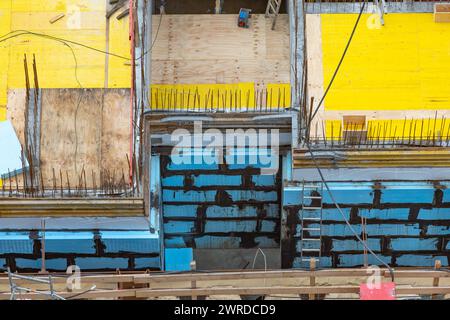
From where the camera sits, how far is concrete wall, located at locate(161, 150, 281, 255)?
22.6 metres

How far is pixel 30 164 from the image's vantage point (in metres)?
21.4

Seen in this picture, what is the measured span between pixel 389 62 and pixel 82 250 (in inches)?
345

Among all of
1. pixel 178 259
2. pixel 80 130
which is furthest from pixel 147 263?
pixel 80 130

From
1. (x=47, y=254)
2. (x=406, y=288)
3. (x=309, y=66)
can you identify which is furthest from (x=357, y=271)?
(x=47, y=254)

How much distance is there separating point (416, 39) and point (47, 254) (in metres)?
10.5

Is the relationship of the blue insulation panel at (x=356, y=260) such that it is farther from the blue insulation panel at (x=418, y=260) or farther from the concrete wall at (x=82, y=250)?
the concrete wall at (x=82, y=250)

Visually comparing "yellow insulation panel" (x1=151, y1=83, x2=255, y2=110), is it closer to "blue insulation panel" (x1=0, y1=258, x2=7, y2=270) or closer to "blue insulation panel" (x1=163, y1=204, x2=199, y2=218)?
"blue insulation panel" (x1=163, y1=204, x2=199, y2=218)

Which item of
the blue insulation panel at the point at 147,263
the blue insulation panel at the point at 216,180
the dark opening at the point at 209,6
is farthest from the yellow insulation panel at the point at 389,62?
the blue insulation panel at the point at 147,263

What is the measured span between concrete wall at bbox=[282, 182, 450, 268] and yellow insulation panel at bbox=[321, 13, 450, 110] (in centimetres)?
203

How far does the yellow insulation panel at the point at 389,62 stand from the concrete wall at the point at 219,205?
2868 mm

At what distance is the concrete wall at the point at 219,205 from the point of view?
22.6 m

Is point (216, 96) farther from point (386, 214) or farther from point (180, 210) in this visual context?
point (386, 214)
